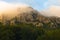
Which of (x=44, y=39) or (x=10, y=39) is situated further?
(x=10, y=39)

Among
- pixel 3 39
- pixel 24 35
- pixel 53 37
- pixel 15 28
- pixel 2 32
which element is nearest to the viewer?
pixel 53 37

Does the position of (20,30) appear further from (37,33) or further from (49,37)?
(49,37)

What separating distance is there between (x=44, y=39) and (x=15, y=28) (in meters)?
26.6

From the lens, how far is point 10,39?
6331cm

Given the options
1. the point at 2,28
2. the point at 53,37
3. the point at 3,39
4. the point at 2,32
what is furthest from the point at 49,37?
the point at 2,28

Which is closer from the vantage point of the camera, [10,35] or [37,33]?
[10,35]

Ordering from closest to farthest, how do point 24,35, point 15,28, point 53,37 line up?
point 53,37
point 24,35
point 15,28

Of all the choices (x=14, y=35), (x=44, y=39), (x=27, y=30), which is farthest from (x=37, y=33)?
(x=44, y=39)

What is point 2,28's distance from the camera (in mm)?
70938

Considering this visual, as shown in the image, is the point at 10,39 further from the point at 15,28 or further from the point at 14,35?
the point at 15,28

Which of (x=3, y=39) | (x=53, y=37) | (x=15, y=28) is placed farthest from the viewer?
(x=15, y=28)

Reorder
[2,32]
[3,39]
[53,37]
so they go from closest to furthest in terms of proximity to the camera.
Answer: [53,37] < [3,39] < [2,32]

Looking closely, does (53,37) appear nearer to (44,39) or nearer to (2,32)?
(44,39)

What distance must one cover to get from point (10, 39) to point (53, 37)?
1916 cm
